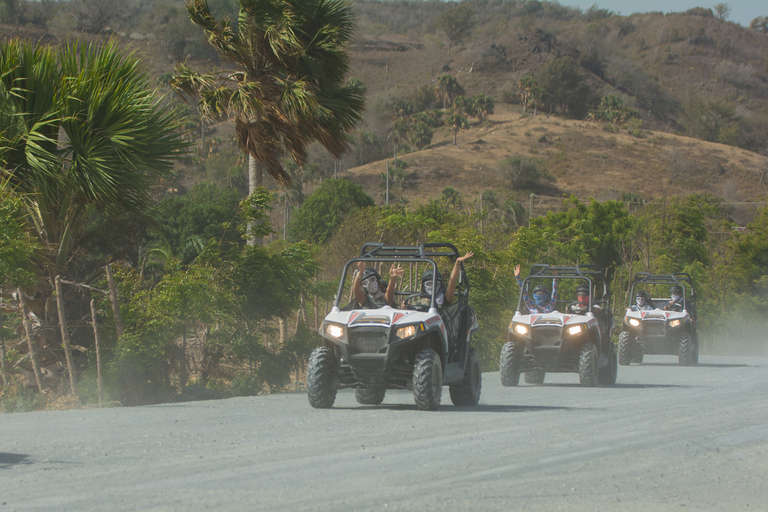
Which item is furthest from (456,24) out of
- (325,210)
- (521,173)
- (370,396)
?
(370,396)

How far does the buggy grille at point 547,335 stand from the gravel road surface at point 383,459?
137 inches

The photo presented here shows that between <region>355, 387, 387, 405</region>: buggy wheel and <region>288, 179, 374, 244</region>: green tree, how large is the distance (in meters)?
44.6

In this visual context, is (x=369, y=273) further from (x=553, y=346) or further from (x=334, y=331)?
(x=553, y=346)

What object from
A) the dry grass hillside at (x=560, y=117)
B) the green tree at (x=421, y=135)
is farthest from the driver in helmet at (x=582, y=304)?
the green tree at (x=421, y=135)

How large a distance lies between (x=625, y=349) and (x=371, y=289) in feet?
44.6

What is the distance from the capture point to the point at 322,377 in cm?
937

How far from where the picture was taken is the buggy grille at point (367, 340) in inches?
358

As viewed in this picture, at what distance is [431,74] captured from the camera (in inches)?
6447

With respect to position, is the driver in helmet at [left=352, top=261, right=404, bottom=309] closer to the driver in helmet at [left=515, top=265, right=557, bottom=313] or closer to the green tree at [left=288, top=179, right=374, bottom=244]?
the driver in helmet at [left=515, top=265, right=557, bottom=313]

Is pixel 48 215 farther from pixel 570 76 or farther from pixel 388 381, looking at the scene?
pixel 570 76

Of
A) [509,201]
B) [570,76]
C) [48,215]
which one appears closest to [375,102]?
[570,76]

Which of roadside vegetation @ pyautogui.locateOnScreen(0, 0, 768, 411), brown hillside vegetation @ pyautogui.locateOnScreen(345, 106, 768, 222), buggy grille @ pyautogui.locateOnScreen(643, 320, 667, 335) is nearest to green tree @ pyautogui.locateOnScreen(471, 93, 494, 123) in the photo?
brown hillside vegetation @ pyautogui.locateOnScreen(345, 106, 768, 222)

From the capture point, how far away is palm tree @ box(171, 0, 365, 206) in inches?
596

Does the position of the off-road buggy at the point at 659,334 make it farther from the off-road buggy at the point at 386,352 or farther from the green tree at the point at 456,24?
the green tree at the point at 456,24
